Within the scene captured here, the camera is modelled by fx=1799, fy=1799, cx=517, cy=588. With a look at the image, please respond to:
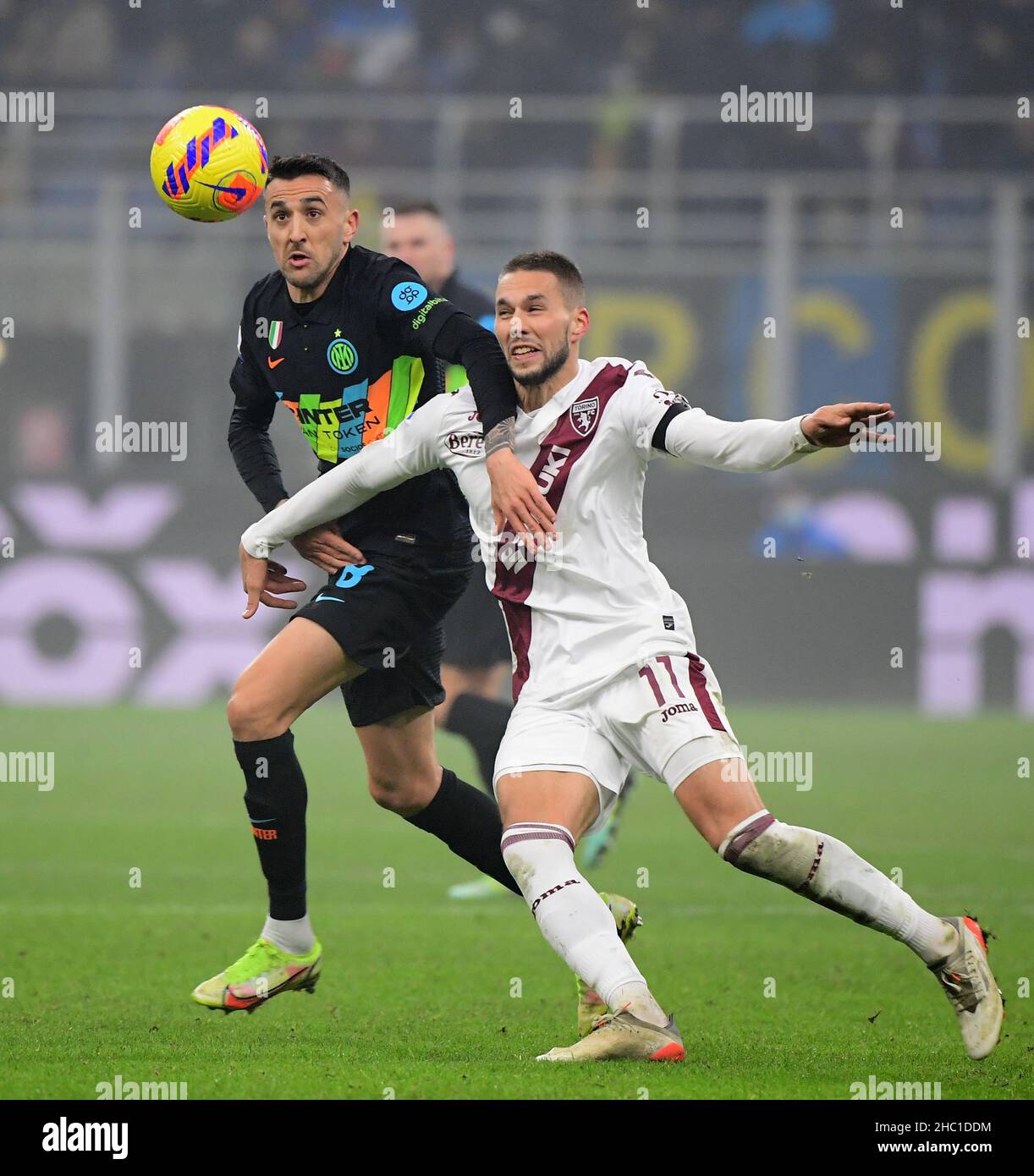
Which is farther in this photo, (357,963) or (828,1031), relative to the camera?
(357,963)

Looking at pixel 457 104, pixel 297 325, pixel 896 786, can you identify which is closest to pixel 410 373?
pixel 297 325

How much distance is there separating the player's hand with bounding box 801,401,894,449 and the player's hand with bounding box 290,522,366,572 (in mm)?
1578

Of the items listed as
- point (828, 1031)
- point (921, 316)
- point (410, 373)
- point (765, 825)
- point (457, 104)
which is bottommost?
point (828, 1031)

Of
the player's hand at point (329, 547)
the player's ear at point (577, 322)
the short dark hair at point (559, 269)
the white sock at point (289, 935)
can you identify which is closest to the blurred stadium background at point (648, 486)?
the white sock at point (289, 935)

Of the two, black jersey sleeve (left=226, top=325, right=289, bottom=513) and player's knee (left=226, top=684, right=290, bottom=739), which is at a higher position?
black jersey sleeve (left=226, top=325, right=289, bottom=513)

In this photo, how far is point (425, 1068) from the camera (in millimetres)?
4191

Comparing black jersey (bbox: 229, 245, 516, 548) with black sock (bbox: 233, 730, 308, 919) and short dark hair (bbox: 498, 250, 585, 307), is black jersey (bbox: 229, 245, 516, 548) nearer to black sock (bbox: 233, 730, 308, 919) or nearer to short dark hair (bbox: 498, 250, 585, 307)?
short dark hair (bbox: 498, 250, 585, 307)

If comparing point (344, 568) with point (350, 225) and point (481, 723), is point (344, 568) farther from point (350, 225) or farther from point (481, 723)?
point (481, 723)

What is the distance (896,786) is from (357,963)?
5327mm

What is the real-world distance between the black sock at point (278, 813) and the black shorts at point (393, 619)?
1.02ft

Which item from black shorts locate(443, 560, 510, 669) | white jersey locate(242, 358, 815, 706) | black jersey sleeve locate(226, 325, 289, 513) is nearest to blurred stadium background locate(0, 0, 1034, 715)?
black shorts locate(443, 560, 510, 669)

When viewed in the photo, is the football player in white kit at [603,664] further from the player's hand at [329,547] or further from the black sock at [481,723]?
the black sock at [481,723]

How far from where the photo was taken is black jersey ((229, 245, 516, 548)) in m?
5.16

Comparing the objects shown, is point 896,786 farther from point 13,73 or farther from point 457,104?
point 13,73
